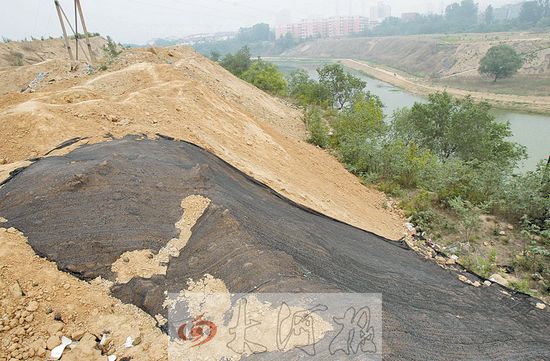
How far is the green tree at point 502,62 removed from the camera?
41.0 meters

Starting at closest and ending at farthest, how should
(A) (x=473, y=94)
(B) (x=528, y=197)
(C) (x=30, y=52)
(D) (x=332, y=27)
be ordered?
(B) (x=528, y=197)
(C) (x=30, y=52)
(A) (x=473, y=94)
(D) (x=332, y=27)

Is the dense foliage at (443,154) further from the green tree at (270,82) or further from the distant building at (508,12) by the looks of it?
the distant building at (508,12)

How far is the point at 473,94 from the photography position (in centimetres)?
3950

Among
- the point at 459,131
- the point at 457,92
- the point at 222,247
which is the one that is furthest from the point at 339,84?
the point at 457,92

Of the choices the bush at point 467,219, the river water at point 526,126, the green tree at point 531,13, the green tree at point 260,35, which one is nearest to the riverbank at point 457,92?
the river water at point 526,126

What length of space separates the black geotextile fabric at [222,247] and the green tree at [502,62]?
4393cm

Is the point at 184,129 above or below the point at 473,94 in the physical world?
above

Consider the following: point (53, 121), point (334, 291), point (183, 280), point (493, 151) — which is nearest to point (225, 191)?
point (183, 280)

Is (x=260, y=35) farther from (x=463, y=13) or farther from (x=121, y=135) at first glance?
(x=121, y=135)

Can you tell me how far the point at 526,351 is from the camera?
4.84m

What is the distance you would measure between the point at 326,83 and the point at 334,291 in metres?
20.1

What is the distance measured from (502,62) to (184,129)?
1802 inches

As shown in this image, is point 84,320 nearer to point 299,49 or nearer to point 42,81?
point 42,81

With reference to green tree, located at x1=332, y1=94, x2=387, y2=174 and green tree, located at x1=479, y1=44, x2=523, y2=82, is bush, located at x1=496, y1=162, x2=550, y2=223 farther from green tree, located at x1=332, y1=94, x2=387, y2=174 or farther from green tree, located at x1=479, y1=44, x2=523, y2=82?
green tree, located at x1=479, y1=44, x2=523, y2=82
